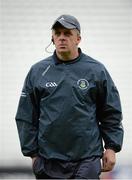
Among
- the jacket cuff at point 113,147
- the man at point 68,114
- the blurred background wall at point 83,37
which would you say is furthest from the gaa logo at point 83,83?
the blurred background wall at point 83,37

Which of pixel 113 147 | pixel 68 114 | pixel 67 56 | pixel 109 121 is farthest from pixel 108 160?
pixel 67 56

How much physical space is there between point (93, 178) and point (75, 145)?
23 centimetres

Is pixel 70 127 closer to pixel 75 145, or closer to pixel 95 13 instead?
pixel 75 145

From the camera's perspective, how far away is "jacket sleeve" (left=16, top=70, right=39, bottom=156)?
4258mm

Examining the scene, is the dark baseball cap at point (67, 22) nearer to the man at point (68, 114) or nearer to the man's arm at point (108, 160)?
the man at point (68, 114)

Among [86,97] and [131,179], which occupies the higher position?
[86,97]

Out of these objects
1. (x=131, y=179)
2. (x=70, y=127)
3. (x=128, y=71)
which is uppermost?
(x=70, y=127)

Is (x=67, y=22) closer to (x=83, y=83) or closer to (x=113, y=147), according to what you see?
(x=83, y=83)

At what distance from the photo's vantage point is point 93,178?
13.5ft

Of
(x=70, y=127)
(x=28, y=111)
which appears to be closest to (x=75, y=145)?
(x=70, y=127)

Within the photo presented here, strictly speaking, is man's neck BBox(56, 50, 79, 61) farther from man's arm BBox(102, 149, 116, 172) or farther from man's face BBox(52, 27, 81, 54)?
man's arm BBox(102, 149, 116, 172)

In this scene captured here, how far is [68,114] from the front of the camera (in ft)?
13.3

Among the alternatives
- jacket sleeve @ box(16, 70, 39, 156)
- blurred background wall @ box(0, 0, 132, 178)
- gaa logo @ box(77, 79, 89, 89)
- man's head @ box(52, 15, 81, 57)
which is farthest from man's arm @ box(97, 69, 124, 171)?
blurred background wall @ box(0, 0, 132, 178)

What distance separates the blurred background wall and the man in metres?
2.46
